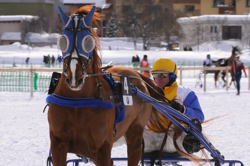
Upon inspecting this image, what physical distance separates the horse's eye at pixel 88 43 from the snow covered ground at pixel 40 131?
2.35m

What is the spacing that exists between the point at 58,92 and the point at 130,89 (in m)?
0.70

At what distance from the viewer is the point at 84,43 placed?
323 centimetres

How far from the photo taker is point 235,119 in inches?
382

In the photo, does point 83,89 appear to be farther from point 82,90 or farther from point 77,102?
point 77,102

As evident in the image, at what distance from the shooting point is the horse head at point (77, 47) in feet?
10.1

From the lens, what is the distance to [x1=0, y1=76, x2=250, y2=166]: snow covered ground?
5.93 meters

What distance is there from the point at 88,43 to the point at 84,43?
31 millimetres

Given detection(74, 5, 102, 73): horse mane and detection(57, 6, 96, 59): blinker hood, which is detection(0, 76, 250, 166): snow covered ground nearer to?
detection(74, 5, 102, 73): horse mane

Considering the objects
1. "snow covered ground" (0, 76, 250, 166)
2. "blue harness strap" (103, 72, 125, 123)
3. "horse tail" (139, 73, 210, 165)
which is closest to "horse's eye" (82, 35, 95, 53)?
"blue harness strap" (103, 72, 125, 123)

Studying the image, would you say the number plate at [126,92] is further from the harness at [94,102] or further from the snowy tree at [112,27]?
the snowy tree at [112,27]

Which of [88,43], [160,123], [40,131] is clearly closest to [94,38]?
[88,43]

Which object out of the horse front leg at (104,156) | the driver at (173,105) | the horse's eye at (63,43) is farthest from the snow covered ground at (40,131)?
the horse's eye at (63,43)

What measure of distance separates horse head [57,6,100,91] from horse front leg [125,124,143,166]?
3.74 ft

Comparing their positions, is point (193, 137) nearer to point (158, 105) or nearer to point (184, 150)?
point (184, 150)
